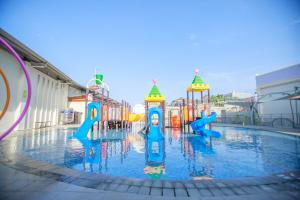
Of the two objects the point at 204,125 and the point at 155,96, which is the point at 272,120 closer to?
the point at 204,125

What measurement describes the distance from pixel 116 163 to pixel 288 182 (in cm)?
453

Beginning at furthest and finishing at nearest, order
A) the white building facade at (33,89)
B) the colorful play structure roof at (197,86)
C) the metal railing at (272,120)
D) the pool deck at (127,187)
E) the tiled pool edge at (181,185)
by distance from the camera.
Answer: the metal railing at (272,120)
the colorful play structure roof at (197,86)
the white building facade at (33,89)
the tiled pool edge at (181,185)
the pool deck at (127,187)

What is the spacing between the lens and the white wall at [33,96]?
42.5 feet

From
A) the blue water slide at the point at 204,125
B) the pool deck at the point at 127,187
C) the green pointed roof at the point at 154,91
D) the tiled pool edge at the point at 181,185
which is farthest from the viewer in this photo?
the green pointed roof at the point at 154,91

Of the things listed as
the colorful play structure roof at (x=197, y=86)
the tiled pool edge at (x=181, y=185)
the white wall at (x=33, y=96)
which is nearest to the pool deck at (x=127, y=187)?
the tiled pool edge at (x=181, y=185)

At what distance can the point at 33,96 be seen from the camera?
16.7 metres

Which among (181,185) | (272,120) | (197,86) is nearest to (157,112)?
(197,86)

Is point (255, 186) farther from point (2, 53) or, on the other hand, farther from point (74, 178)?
point (2, 53)

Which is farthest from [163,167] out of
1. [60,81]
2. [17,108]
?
[60,81]

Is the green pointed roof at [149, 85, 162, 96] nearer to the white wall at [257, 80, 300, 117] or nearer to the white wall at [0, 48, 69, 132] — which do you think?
the white wall at [0, 48, 69, 132]

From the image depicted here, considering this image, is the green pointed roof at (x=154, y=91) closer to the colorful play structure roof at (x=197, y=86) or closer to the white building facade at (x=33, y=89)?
the colorful play structure roof at (x=197, y=86)

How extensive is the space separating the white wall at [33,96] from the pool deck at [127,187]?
39.2 feet

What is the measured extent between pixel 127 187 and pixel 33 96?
17.4 metres

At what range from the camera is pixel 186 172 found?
4746 mm
